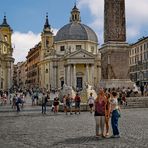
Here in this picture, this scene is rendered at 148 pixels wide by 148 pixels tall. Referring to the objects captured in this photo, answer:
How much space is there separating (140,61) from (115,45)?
58298mm

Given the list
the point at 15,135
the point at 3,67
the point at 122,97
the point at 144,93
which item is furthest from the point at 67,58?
the point at 15,135

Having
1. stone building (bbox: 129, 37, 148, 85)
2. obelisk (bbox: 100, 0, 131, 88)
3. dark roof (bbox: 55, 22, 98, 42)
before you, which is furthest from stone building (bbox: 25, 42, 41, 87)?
obelisk (bbox: 100, 0, 131, 88)

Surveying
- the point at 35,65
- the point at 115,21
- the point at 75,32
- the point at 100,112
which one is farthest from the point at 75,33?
the point at 100,112

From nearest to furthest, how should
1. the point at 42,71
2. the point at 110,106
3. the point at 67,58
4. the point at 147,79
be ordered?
the point at 110,106, the point at 147,79, the point at 67,58, the point at 42,71

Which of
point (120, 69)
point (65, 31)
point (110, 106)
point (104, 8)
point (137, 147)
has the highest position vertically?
point (65, 31)

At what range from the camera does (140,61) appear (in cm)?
9125

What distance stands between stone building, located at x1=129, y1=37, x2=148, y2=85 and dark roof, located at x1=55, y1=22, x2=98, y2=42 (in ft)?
42.1

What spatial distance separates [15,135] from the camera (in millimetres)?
13883

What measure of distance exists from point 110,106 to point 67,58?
83.2 metres

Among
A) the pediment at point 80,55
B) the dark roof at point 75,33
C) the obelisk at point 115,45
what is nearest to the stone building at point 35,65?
the dark roof at point 75,33

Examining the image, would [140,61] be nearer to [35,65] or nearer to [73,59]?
[73,59]

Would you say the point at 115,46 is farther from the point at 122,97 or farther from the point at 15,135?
the point at 15,135

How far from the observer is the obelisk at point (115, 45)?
3403cm

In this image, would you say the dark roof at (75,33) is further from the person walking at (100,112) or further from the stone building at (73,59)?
the person walking at (100,112)
